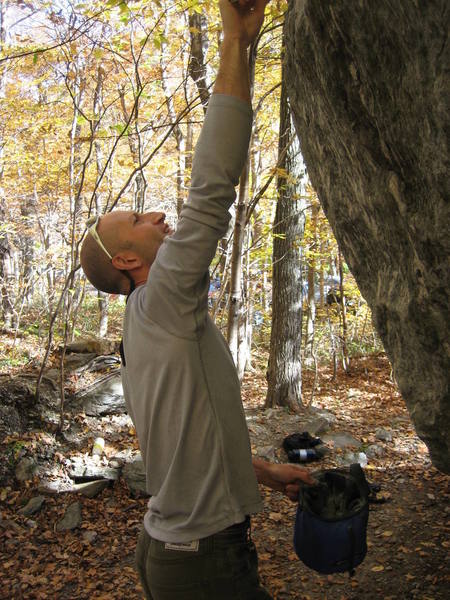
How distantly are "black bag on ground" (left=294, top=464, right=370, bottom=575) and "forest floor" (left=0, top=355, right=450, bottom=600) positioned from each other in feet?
7.39

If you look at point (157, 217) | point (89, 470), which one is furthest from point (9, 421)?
point (157, 217)

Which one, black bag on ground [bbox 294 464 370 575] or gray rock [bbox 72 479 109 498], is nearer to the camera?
black bag on ground [bbox 294 464 370 575]

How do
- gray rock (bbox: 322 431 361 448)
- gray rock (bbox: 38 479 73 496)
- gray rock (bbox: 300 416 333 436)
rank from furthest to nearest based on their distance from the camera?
gray rock (bbox: 300 416 333 436), gray rock (bbox: 322 431 361 448), gray rock (bbox: 38 479 73 496)

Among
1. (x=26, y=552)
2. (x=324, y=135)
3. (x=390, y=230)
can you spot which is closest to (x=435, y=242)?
(x=390, y=230)

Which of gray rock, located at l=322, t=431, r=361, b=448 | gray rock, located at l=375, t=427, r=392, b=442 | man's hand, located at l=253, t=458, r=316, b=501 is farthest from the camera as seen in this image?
gray rock, located at l=375, t=427, r=392, b=442

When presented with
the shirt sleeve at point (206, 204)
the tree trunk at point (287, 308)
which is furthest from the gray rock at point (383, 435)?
the shirt sleeve at point (206, 204)

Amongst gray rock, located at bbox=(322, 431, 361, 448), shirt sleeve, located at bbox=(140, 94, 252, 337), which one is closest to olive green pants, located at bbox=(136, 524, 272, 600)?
shirt sleeve, located at bbox=(140, 94, 252, 337)

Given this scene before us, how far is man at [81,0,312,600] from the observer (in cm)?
152

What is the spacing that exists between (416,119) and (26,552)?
5050 mm

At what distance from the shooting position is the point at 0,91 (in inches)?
445

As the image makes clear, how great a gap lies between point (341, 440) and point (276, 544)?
238 cm

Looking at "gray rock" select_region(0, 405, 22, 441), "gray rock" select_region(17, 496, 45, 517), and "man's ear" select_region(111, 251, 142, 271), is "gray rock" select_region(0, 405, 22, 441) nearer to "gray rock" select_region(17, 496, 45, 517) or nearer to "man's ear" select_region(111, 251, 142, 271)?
"gray rock" select_region(17, 496, 45, 517)

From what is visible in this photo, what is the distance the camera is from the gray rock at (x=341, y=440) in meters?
6.77

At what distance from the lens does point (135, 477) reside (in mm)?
5758
